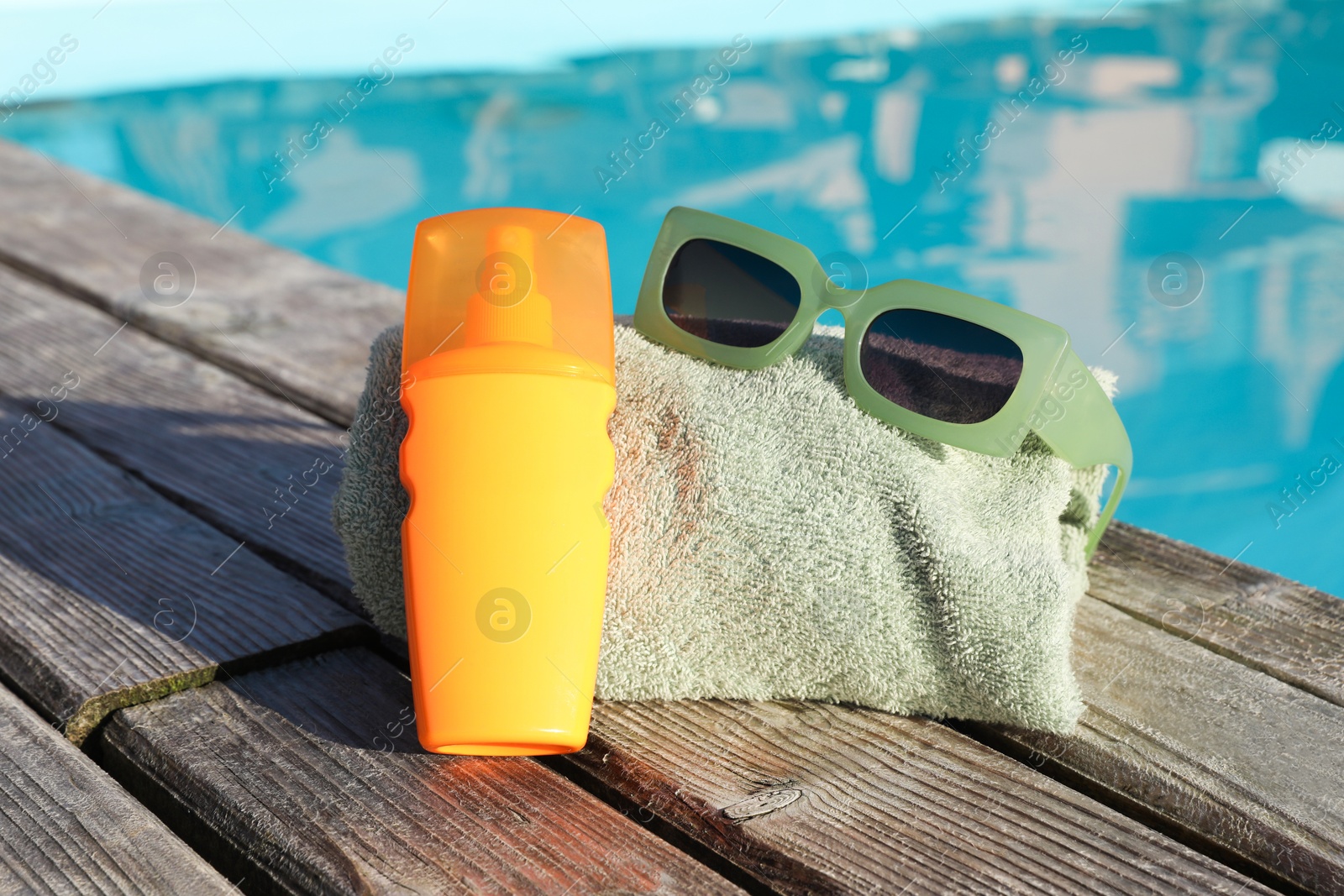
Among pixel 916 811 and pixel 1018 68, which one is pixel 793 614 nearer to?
pixel 916 811

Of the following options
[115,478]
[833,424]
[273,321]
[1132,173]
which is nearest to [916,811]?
[833,424]

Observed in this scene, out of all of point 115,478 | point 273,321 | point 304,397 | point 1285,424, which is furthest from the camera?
point 1285,424

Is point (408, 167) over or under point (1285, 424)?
over

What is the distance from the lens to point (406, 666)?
780mm

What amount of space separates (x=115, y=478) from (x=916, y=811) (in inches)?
34.3

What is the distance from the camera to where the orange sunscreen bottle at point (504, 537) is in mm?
628

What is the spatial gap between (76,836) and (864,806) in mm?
477

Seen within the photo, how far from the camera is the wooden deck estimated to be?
0.60 m

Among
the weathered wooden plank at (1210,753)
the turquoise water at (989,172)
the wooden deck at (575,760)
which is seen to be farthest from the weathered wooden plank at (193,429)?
the turquoise water at (989,172)

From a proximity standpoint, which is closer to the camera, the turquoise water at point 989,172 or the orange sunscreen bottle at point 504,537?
the orange sunscreen bottle at point 504,537

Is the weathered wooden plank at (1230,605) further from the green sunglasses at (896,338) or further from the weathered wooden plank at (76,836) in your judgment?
the weathered wooden plank at (76,836)

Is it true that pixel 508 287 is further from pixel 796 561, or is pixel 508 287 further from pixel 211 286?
pixel 211 286

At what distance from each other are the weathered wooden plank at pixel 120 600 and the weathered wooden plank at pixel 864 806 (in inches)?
11.4

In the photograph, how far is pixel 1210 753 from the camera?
2.31 feet
